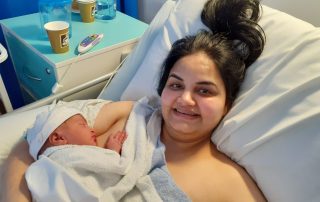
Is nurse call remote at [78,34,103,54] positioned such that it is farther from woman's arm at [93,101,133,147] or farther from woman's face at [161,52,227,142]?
woman's face at [161,52,227,142]

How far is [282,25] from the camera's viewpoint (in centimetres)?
90

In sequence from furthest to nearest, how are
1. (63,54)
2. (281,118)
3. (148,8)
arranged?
(148,8), (63,54), (281,118)

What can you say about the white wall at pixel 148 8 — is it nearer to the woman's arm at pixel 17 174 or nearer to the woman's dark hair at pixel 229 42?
the woman's dark hair at pixel 229 42

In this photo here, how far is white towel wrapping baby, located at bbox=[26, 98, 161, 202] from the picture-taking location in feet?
2.52

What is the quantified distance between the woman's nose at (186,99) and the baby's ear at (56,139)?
351 millimetres

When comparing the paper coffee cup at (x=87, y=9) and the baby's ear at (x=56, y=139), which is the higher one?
the paper coffee cup at (x=87, y=9)

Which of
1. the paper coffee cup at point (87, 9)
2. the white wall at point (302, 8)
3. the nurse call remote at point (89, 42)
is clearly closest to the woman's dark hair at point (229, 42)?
the white wall at point (302, 8)

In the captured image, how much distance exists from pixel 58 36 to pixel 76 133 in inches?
20.5

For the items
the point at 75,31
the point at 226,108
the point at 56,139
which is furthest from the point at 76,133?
the point at 75,31

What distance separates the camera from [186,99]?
32.6 inches

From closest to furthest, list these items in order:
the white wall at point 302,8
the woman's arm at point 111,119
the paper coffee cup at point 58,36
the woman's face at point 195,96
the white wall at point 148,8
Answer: the woman's face at point 195,96, the woman's arm at point 111,119, the white wall at point 302,8, the paper coffee cup at point 58,36, the white wall at point 148,8

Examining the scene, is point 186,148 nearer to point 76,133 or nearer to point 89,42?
point 76,133

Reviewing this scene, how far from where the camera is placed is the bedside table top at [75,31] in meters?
1.30

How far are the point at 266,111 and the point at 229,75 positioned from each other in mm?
142
